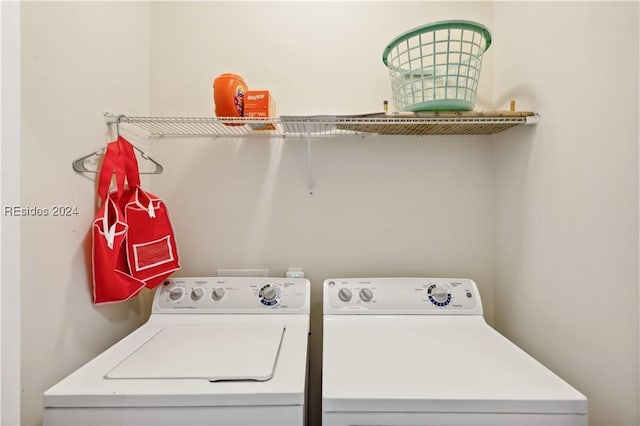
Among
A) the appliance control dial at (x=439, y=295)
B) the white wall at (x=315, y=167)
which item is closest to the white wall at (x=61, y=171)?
the white wall at (x=315, y=167)

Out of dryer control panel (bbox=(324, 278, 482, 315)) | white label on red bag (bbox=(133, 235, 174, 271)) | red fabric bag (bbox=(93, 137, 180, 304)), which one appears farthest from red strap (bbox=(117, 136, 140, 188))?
dryer control panel (bbox=(324, 278, 482, 315))

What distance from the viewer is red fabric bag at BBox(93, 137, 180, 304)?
3.53ft

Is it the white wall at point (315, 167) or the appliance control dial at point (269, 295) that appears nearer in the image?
the appliance control dial at point (269, 295)

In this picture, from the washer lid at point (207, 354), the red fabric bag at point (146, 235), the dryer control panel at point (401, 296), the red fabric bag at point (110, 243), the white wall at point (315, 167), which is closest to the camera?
the washer lid at point (207, 354)

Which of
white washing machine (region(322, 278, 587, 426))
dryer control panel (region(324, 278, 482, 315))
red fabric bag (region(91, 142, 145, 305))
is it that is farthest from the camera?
dryer control panel (region(324, 278, 482, 315))

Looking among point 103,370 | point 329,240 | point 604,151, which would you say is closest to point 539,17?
point 604,151

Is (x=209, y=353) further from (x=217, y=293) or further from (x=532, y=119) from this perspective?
(x=532, y=119)

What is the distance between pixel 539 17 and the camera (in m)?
1.14

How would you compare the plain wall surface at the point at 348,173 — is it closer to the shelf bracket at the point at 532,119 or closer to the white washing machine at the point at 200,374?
the shelf bracket at the point at 532,119

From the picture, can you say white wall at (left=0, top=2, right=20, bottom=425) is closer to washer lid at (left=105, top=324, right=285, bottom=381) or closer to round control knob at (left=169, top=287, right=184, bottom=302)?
washer lid at (left=105, top=324, right=285, bottom=381)

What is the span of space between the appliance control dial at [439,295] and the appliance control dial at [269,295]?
2.16 feet

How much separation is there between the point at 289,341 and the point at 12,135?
1000mm

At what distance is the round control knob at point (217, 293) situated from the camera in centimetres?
132

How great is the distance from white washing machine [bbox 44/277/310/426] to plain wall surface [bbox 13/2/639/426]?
21 centimetres
